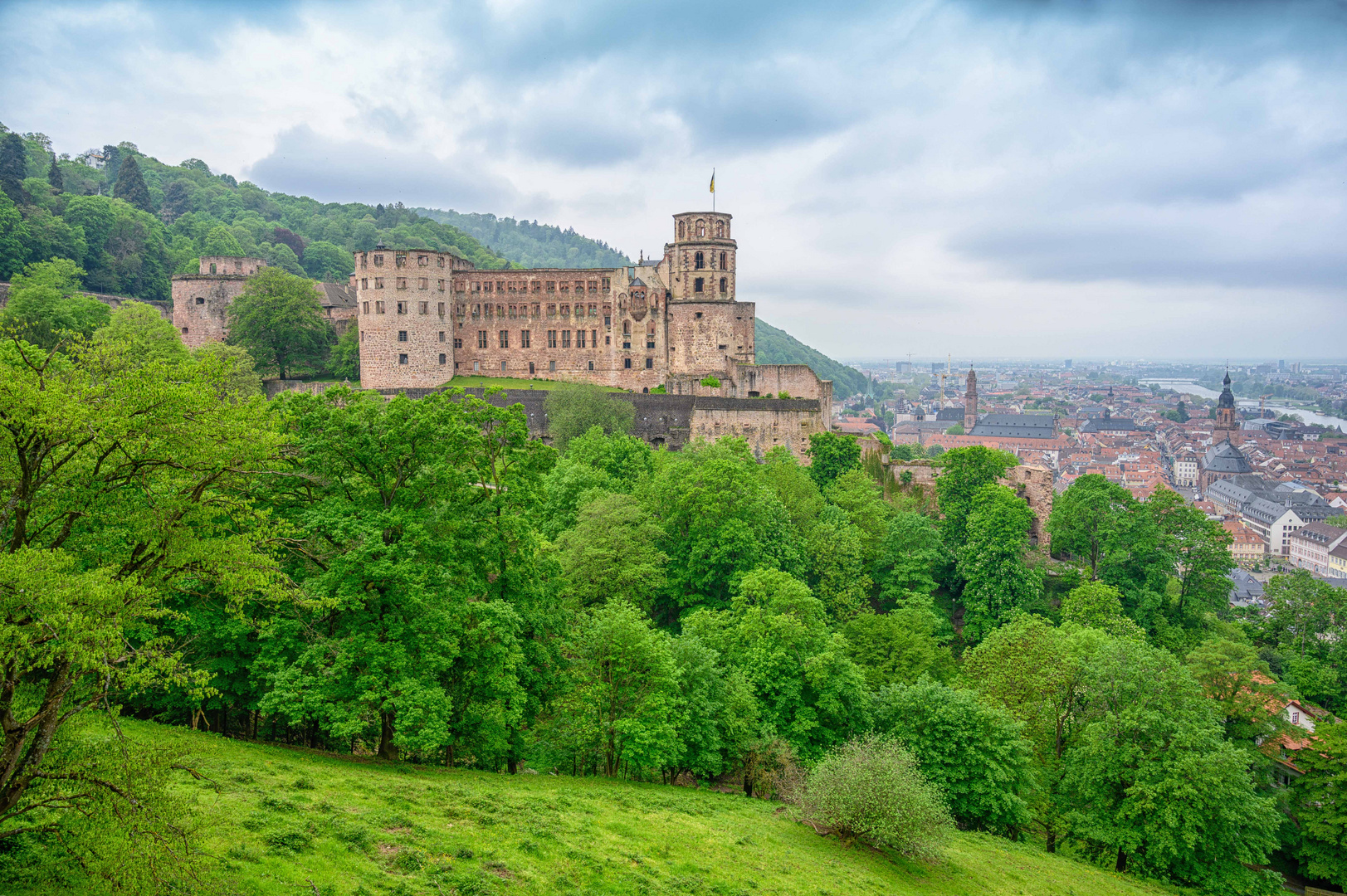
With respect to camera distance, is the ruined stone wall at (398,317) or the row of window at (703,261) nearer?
the ruined stone wall at (398,317)

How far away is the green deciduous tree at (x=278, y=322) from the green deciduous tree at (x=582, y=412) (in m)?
23.3

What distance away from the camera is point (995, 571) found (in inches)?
1745

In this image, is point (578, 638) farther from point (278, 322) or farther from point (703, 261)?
point (278, 322)

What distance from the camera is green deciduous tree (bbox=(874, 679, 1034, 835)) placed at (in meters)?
27.5

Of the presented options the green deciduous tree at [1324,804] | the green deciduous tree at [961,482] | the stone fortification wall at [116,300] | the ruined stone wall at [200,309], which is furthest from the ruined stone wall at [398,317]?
the green deciduous tree at [1324,804]

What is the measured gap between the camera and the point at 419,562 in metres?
19.9

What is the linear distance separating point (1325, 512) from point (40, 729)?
164 metres

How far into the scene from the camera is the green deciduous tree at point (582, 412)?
192 feet

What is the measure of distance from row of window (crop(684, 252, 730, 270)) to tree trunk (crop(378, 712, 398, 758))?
5441 centimetres

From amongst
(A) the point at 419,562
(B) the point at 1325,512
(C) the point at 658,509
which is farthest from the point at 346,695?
(B) the point at 1325,512

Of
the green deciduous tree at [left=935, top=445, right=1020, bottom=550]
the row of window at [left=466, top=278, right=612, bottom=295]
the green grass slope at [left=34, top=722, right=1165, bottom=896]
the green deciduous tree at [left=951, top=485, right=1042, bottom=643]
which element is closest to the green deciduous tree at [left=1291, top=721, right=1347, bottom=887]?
the green deciduous tree at [left=951, top=485, right=1042, bottom=643]

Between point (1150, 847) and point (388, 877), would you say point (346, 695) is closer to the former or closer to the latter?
point (388, 877)

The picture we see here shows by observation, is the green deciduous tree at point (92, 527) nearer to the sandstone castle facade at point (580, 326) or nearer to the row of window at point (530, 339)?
the sandstone castle facade at point (580, 326)

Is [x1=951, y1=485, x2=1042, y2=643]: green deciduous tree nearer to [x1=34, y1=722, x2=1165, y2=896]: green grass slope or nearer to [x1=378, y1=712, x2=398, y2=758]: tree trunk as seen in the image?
[x1=34, y1=722, x2=1165, y2=896]: green grass slope
